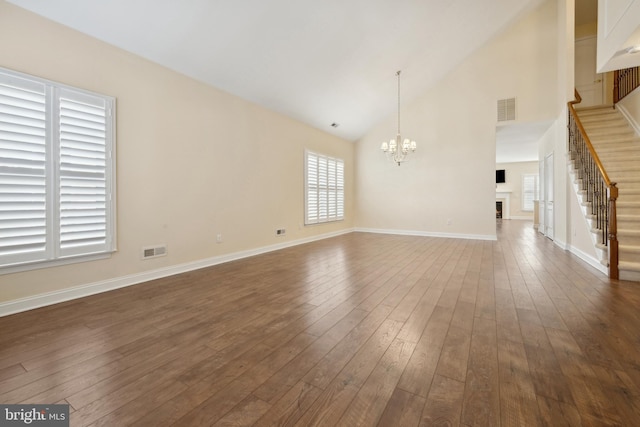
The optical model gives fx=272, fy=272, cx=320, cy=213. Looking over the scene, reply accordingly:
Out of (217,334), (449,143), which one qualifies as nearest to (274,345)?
(217,334)

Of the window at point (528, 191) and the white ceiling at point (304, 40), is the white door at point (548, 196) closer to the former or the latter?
the white ceiling at point (304, 40)

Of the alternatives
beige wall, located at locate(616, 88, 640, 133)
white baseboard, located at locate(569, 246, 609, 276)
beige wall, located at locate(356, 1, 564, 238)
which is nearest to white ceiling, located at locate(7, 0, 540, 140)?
beige wall, located at locate(356, 1, 564, 238)

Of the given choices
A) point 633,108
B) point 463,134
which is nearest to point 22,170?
point 463,134

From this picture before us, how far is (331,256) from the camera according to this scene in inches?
192

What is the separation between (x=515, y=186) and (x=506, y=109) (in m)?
7.97

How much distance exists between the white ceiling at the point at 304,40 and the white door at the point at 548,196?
3.26 meters

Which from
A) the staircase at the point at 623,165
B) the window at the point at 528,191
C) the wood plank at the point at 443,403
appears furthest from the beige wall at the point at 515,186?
the wood plank at the point at 443,403

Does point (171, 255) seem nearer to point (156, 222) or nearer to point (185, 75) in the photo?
point (156, 222)

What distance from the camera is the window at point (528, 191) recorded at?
12.2m

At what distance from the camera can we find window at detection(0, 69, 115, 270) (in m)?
2.50

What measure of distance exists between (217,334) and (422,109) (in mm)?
7376

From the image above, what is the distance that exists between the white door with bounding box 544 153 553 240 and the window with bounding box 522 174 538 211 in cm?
665

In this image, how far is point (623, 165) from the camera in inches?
183

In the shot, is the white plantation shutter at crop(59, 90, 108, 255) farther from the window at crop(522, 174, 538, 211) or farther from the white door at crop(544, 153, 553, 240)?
the window at crop(522, 174, 538, 211)
